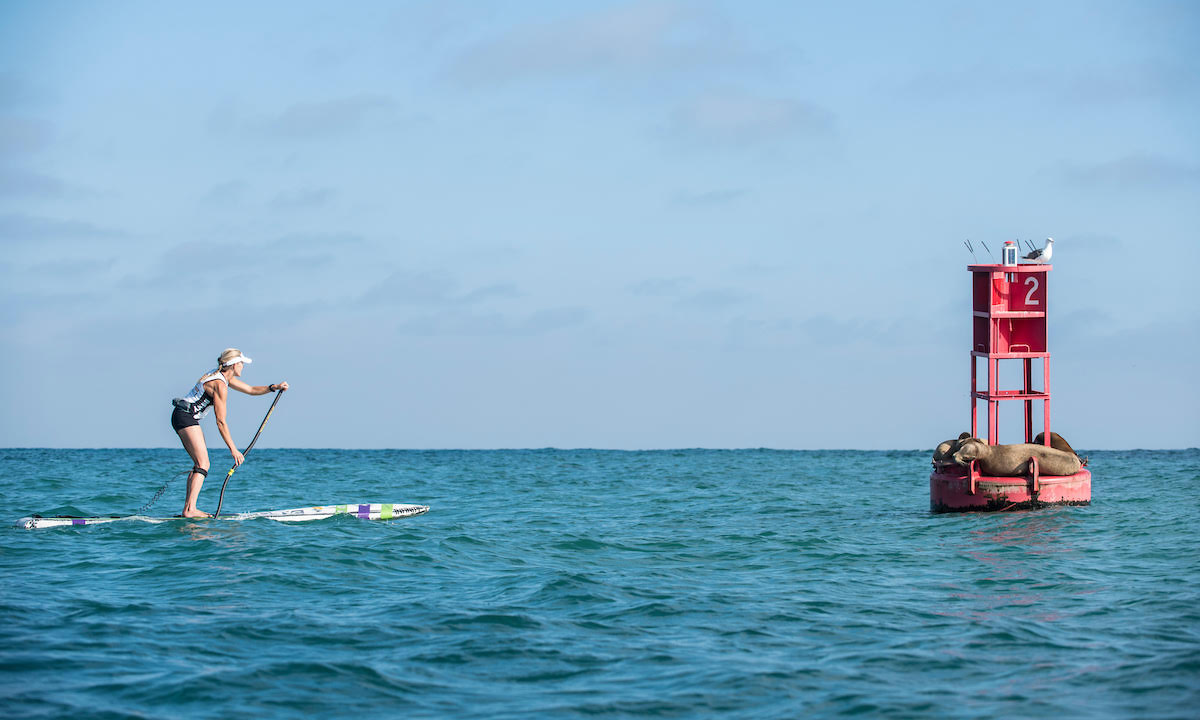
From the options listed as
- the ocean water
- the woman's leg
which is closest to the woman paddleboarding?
the woman's leg

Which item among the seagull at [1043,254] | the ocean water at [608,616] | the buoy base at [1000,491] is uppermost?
the seagull at [1043,254]

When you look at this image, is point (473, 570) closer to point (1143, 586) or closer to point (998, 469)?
point (1143, 586)

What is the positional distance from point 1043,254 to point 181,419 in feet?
51.2

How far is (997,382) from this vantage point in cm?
2019

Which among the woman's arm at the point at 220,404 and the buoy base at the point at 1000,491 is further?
the buoy base at the point at 1000,491

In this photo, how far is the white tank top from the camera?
639 inches

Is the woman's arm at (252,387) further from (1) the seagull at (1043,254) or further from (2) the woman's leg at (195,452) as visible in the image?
(1) the seagull at (1043,254)

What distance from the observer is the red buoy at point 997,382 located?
62.4ft

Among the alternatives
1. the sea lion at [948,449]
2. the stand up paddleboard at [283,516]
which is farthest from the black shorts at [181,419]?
the sea lion at [948,449]

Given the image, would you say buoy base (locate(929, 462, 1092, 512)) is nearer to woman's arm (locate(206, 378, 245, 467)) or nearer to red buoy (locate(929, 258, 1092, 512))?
red buoy (locate(929, 258, 1092, 512))

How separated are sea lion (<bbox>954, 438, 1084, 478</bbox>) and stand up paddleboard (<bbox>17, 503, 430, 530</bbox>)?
10.1 meters

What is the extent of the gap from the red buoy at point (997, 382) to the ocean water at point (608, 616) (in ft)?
1.38

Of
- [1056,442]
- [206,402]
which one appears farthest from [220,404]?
[1056,442]

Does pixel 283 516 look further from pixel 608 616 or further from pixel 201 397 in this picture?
pixel 608 616
